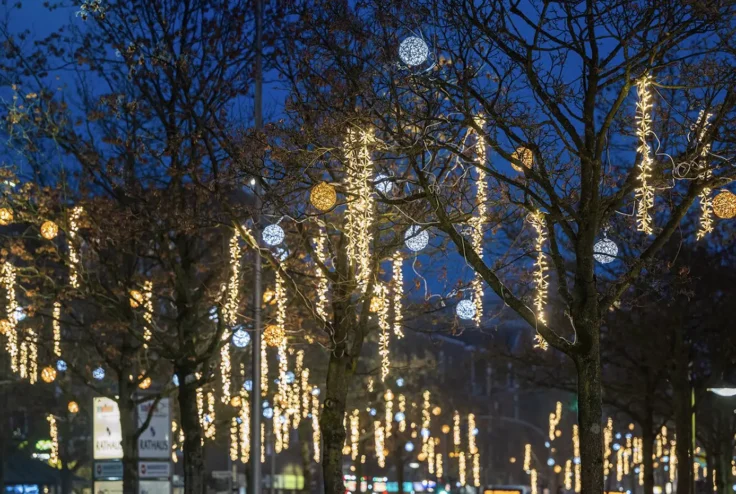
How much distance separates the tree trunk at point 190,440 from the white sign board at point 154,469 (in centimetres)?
185

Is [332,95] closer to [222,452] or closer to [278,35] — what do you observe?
[278,35]

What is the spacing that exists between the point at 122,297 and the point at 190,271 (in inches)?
77.7

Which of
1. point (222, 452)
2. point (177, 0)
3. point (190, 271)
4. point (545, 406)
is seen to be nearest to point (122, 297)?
point (190, 271)

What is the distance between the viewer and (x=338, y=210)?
61.4 ft

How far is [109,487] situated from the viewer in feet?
84.3

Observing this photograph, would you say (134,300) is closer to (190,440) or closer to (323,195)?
(190,440)

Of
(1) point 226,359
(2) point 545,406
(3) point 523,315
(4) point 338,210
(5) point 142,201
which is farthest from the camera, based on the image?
(2) point 545,406

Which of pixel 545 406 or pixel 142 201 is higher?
pixel 142 201

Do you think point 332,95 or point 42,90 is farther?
point 42,90

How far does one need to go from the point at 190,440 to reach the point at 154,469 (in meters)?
2.39

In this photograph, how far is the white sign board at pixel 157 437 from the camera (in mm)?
24719

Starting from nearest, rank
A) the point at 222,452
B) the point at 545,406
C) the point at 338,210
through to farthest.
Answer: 1. the point at 338,210
2. the point at 222,452
3. the point at 545,406

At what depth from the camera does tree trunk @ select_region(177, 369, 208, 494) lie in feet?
74.0

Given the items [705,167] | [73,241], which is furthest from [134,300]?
[705,167]
